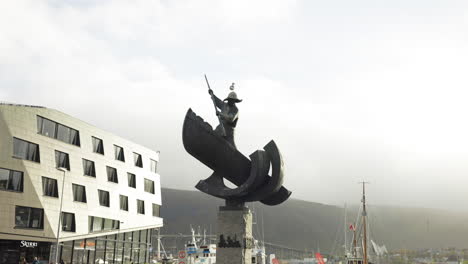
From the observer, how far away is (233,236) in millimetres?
21125

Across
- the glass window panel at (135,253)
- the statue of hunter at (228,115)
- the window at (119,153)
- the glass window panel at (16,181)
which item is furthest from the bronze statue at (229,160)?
the glass window panel at (135,253)

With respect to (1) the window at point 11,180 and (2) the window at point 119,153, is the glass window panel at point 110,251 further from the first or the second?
(1) the window at point 11,180

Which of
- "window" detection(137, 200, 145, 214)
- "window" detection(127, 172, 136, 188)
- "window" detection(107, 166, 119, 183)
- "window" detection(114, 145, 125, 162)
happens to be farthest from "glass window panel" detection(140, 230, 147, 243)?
"window" detection(114, 145, 125, 162)

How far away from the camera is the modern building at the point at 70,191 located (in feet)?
124

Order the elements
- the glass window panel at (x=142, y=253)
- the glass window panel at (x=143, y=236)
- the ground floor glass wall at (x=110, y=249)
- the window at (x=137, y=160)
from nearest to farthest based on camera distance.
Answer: the ground floor glass wall at (x=110, y=249) < the window at (x=137, y=160) < the glass window panel at (x=142, y=253) < the glass window panel at (x=143, y=236)

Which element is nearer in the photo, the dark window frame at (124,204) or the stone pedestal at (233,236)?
the stone pedestal at (233,236)

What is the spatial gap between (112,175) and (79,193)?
5989mm

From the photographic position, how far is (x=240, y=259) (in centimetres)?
2091

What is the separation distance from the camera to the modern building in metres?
37.8

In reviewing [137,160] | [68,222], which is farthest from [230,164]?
[137,160]

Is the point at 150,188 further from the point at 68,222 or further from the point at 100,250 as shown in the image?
the point at 68,222

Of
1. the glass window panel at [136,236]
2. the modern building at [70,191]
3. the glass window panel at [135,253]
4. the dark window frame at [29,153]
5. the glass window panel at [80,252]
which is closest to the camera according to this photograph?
the modern building at [70,191]

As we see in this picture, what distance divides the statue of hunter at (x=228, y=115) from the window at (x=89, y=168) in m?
28.6

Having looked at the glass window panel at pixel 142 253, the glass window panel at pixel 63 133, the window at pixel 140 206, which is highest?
the glass window panel at pixel 63 133
